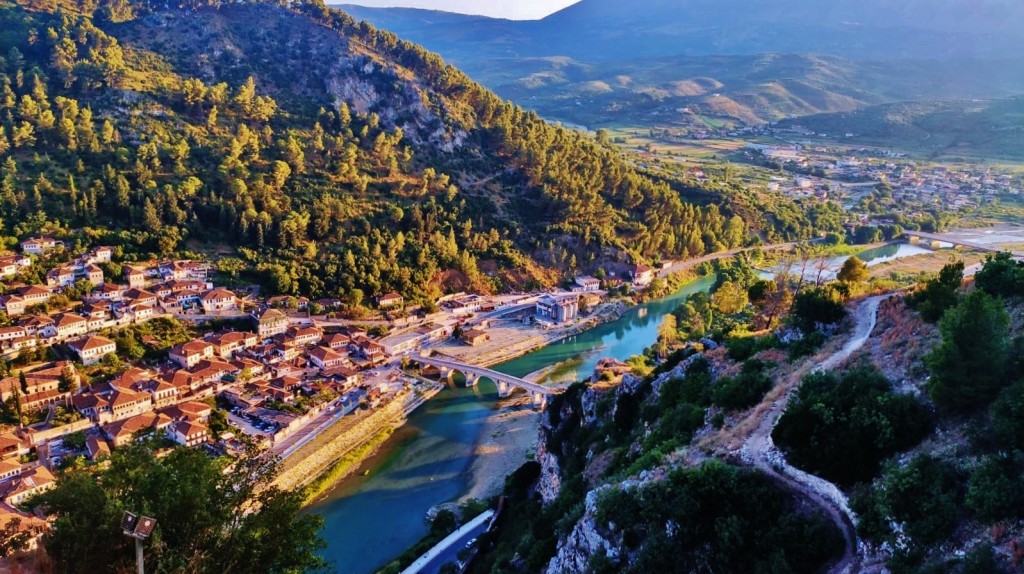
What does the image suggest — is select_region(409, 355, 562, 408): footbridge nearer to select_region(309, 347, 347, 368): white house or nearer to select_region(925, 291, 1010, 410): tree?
select_region(309, 347, 347, 368): white house

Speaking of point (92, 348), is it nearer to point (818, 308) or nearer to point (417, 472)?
point (417, 472)

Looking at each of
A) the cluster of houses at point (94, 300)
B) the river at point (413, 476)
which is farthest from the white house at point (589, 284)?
the cluster of houses at point (94, 300)

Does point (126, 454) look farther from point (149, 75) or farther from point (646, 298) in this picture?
point (149, 75)

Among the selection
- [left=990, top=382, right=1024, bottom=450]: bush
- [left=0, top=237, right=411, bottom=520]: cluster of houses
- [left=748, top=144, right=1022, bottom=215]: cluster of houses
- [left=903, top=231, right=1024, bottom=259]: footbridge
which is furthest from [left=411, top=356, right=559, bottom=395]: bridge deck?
[left=748, top=144, right=1022, bottom=215]: cluster of houses

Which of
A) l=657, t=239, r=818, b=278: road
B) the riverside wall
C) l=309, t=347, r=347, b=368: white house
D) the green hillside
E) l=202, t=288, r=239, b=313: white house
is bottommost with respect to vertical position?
the riverside wall

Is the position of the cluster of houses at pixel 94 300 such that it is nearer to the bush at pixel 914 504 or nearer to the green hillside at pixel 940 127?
the bush at pixel 914 504

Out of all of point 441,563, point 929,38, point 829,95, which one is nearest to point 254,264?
point 441,563

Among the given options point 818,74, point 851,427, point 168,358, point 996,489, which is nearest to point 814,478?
point 851,427
